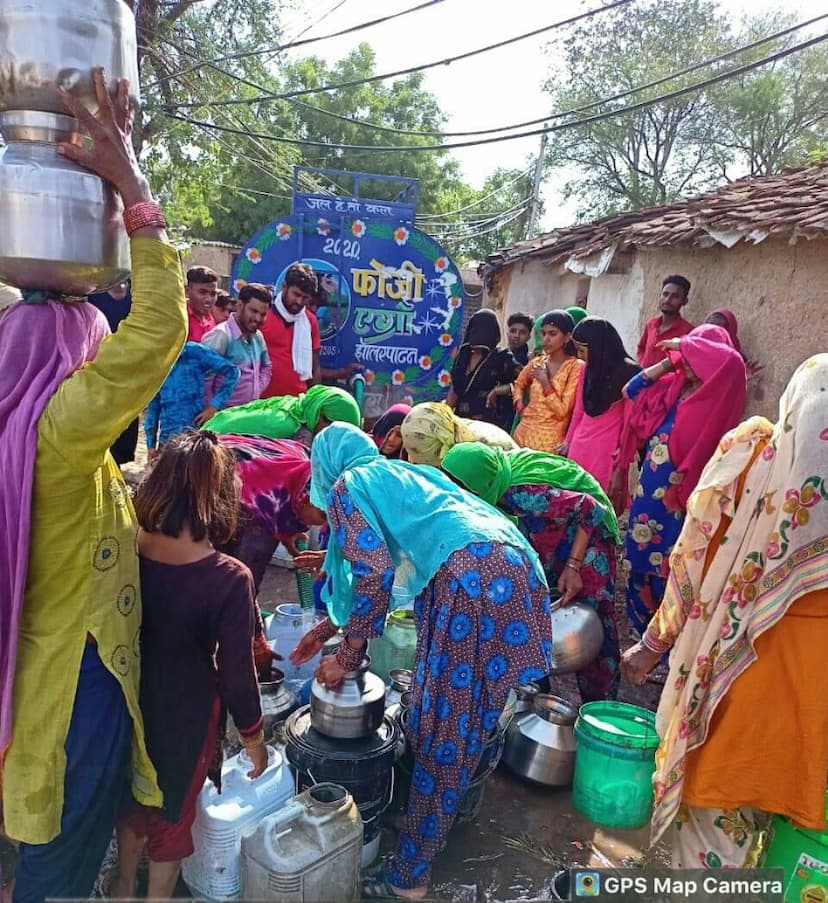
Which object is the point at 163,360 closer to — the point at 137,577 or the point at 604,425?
the point at 137,577

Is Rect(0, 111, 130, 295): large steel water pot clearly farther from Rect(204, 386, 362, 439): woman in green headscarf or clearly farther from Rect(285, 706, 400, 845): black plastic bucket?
Rect(204, 386, 362, 439): woman in green headscarf

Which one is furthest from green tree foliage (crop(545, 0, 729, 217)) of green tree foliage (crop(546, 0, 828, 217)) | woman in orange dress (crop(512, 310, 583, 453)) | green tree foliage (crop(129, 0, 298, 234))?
woman in orange dress (crop(512, 310, 583, 453))

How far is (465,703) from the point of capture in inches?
93.7

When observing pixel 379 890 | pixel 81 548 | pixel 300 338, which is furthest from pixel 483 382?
pixel 81 548

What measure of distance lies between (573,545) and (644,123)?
22.9 metres

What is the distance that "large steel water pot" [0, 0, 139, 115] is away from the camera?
1.41 m

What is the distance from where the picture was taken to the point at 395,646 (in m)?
3.49

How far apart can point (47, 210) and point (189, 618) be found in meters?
1.02

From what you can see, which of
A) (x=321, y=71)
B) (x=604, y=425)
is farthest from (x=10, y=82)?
(x=321, y=71)

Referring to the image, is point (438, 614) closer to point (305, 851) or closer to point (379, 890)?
point (305, 851)

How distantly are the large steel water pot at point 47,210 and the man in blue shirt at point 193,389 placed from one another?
3.26 meters

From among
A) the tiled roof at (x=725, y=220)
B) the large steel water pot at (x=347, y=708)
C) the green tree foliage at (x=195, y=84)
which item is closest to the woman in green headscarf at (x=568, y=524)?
the large steel water pot at (x=347, y=708)

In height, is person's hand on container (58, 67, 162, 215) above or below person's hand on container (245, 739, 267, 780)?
above

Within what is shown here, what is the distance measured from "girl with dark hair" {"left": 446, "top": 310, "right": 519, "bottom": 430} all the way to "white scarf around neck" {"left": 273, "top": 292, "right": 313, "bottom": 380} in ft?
4.70
